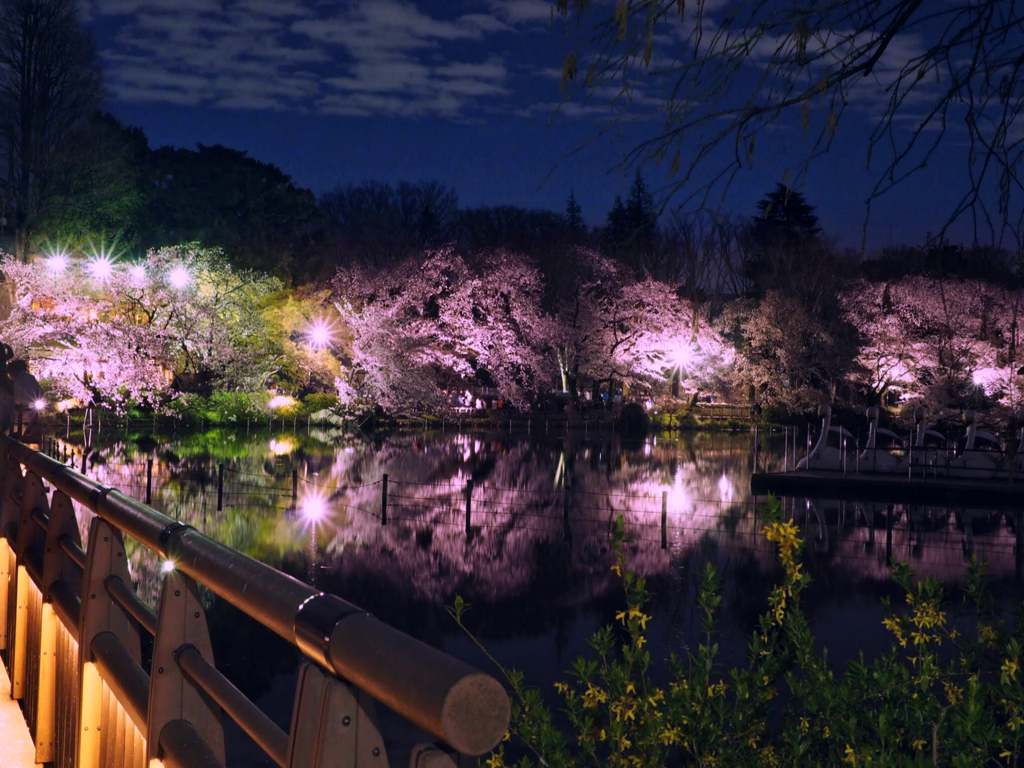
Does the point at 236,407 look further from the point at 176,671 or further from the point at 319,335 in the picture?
the point at 176,671

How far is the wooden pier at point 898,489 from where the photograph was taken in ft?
72.9

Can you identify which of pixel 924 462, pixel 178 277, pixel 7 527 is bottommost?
pixel 924 462

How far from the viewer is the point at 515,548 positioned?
1566 cm

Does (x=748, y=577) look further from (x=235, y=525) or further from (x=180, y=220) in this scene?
(x=180, y=220)

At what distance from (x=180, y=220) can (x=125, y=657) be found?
56960 millimetres

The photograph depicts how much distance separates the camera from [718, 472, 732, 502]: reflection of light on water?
2257 centimetres

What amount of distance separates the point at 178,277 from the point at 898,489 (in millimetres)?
29350

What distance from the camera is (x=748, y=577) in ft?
45.9

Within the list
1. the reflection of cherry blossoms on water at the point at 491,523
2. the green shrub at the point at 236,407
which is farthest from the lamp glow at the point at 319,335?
the reflection of cherry blossoms on water at the point at 491,523

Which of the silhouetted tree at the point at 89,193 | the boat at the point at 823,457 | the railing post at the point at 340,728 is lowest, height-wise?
the boat at the point at 823,457

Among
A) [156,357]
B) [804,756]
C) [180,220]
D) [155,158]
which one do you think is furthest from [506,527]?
[155,158]

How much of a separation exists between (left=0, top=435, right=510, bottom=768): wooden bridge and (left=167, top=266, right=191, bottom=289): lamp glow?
37919mm

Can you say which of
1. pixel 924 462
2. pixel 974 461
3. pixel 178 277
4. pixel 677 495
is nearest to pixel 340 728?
pixel 677 495

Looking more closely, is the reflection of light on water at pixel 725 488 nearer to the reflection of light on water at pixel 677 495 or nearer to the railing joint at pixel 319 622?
the reflection of light on water at pixel 677 495
